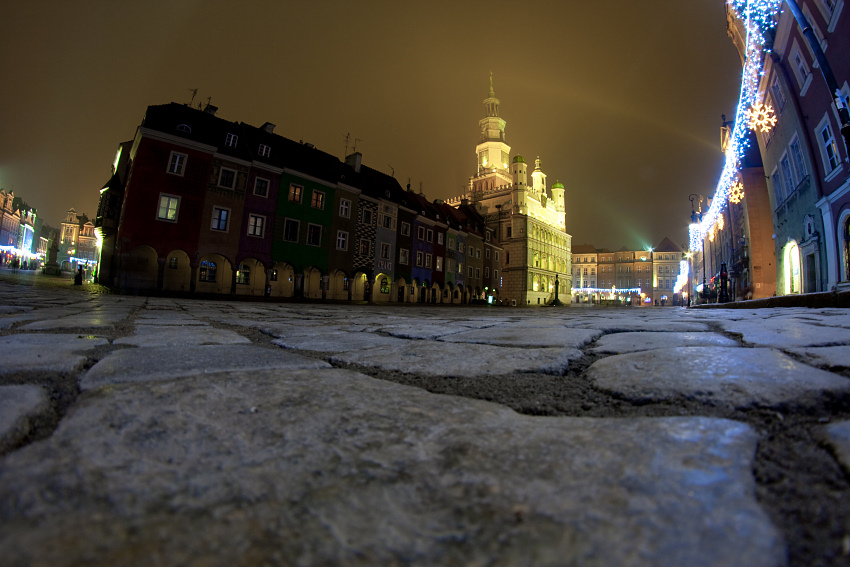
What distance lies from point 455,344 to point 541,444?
1.49 m

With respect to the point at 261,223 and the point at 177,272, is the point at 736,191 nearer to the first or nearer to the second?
the point at 261,223

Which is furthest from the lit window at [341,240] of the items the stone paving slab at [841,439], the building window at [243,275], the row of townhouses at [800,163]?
the stone paving slab at [841,439]

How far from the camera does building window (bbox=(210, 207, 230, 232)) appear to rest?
19.4 meters

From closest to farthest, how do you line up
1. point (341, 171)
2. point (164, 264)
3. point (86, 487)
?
1. point (86, 487)
2. point (164, 264)
3. point (341, 171)

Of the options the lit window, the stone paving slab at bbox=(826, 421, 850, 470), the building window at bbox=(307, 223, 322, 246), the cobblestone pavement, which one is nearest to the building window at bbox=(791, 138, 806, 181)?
the cobblestone pavement

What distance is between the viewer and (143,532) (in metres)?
0.46

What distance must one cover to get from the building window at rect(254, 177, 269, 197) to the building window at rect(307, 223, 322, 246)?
3.10 metres

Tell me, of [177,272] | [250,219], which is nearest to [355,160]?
[250,219]

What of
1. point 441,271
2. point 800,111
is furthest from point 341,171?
point 800,111

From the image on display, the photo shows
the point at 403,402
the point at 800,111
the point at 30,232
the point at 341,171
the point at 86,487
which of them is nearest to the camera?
the point at 86,487

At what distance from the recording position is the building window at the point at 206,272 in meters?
20.7

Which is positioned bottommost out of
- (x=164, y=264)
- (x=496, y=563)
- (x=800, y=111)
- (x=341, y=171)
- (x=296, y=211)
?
(x=496, y=563)

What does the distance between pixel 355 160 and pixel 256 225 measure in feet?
34.6

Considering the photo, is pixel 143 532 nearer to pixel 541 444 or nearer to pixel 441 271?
pixel 541 444
